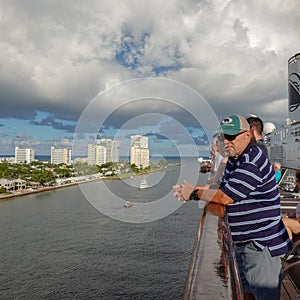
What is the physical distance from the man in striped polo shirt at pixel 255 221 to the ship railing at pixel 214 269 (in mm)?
113

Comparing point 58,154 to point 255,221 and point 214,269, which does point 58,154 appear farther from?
point 214,269

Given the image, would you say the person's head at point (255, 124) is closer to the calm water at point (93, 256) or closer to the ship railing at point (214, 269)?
the ship railing at point (214, 269)

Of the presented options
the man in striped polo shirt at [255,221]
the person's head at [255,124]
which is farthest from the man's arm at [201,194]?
the person's head at [255,124]

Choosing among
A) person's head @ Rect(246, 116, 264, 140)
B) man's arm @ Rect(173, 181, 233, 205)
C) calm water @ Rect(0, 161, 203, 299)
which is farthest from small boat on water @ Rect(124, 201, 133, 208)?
man's arm @ Rect(173, 181, 233, 205)

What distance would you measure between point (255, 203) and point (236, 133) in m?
0.32

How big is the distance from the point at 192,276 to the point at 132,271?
2071cm

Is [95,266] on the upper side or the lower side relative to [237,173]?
lower

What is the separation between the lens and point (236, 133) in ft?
5.24

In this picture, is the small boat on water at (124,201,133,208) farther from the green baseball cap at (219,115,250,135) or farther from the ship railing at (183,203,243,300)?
the green baseball cap at (219,115,250,135)

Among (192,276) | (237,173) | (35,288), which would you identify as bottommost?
(35,288)

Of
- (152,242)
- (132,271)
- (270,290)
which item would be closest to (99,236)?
(152,242)

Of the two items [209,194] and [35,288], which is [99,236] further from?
[209,194]

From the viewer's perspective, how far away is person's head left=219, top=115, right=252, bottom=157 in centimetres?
160

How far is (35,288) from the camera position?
18922 millimetres
